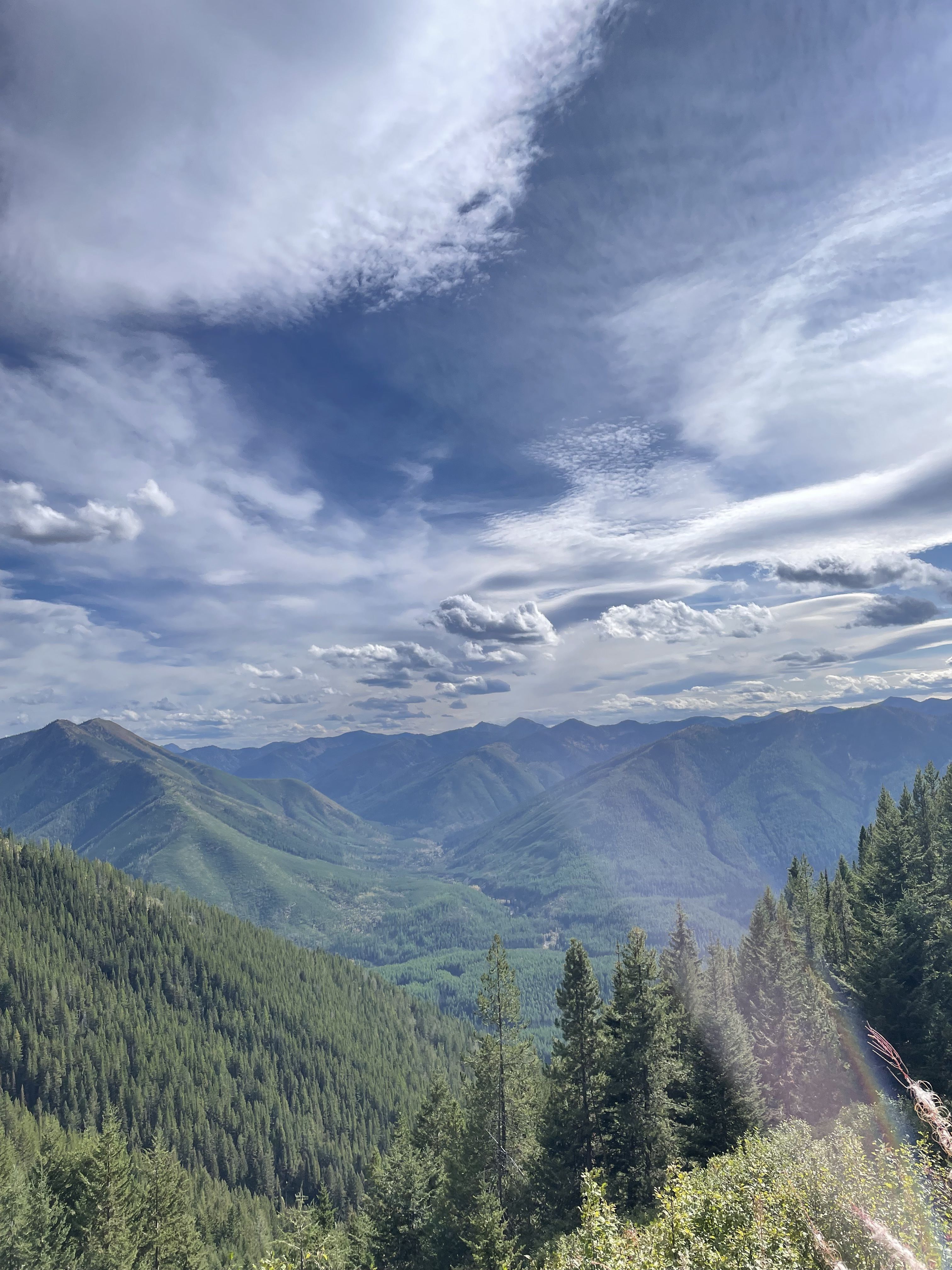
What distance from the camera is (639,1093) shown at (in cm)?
3462

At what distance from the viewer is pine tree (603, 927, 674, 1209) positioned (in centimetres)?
3375

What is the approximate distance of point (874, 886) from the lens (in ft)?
176

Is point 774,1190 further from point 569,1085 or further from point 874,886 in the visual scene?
point 874,886

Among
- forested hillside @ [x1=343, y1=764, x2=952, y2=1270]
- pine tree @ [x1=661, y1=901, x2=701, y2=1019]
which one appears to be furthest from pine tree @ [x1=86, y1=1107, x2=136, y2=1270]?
pine tree @ [x1=661, y1=901, x2=701, y2=1019]

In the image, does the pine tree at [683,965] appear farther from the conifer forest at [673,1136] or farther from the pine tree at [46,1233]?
the pine tree at [46,1233]

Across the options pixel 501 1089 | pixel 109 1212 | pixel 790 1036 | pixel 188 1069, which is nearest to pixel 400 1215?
pixel 501 1089

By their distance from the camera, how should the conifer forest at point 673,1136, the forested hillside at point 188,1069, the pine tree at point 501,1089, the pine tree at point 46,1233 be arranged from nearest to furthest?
the conifer forest at point 673,1136 < the pine tree at point 501,1089 < the pine tree at point 46,1233 < the forested hillside at point 188,1069

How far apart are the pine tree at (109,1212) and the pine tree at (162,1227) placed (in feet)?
3.99

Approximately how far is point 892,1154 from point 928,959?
26.3 m

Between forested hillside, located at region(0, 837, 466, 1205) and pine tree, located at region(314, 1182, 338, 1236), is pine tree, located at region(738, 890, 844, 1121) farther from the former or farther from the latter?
forested hillside, located at region(0, 837, 466, 1205)

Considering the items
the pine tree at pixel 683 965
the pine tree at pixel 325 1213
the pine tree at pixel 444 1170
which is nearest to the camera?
the pine tree at pixel 444 1170

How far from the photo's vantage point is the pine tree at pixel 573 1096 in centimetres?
3562

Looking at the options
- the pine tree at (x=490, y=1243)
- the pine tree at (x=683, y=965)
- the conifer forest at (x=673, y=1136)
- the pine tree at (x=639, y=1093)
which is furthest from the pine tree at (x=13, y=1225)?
the pine tree at (x=683, y=965)

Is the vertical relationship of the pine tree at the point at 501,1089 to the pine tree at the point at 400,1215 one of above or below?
above
